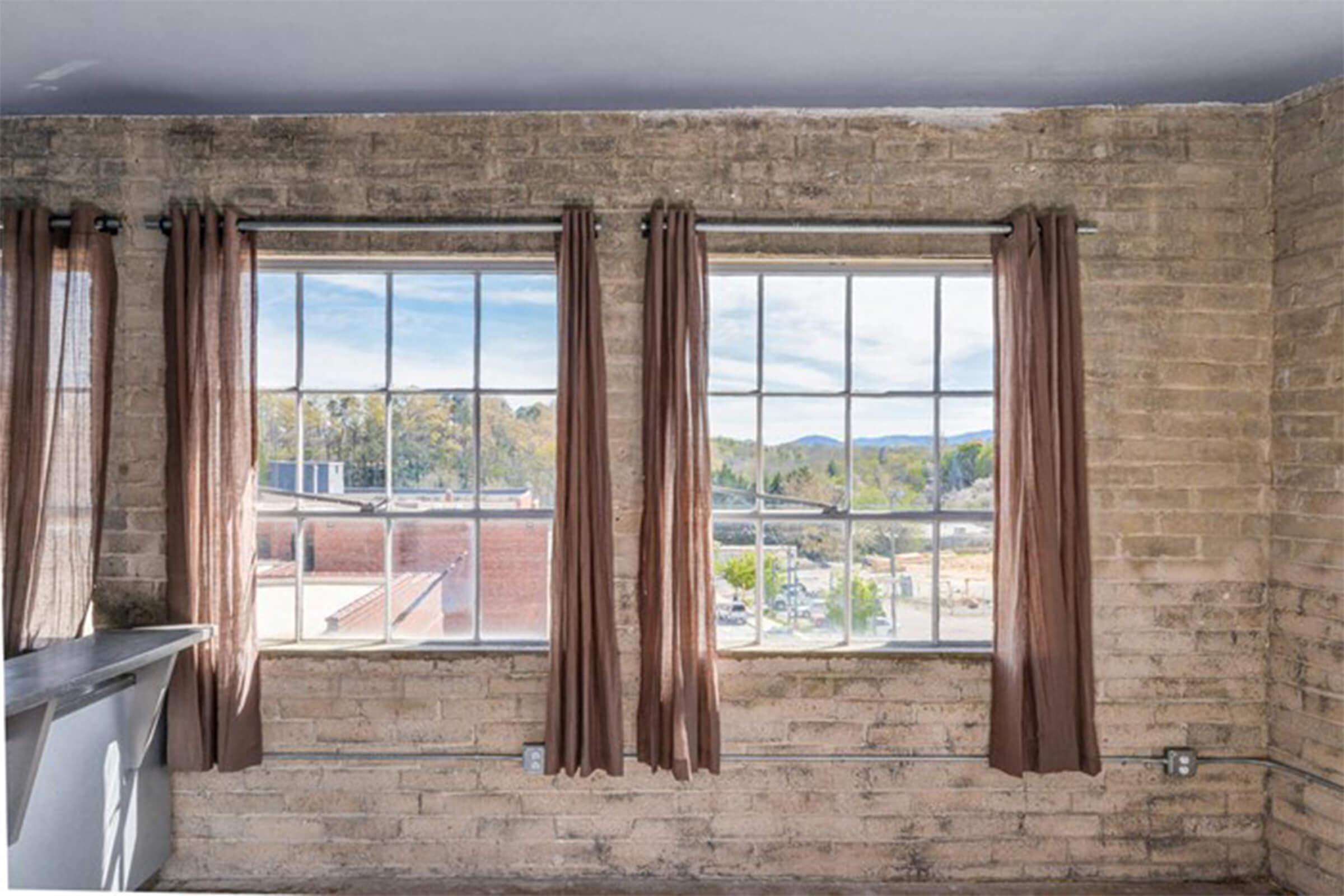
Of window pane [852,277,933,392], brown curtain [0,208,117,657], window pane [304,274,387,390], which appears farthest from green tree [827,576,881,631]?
brown curtain [0,208,117,657]

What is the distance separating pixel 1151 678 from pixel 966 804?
832 millimetres

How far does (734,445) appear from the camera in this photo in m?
3.37

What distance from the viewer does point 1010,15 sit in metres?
2.58

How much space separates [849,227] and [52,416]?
2935 mm

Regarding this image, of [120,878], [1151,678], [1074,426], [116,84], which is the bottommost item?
[120,878]

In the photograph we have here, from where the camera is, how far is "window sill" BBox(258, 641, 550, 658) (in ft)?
10.7

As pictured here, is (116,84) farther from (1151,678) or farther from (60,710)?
(1151,678)

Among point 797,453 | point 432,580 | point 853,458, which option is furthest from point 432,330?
point 853,458

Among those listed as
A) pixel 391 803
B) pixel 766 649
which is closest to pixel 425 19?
pixel 766 649

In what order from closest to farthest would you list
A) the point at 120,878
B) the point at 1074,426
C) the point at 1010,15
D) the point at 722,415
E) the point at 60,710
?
1. the point at 1010,15
2. the point at 60,710
3. the point at 120,878
4. the point at 1074,426
5. the point at 722,415

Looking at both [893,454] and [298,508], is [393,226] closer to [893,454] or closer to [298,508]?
[298,508]

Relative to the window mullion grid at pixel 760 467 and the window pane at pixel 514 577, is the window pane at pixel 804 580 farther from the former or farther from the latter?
the window pane at pixel 514 577

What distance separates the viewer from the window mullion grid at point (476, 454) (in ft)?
11.0

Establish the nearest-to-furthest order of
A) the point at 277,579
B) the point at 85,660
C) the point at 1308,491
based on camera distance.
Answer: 1. the point at 85,660
2. the point at 1308,491
3. the point at 277,579
